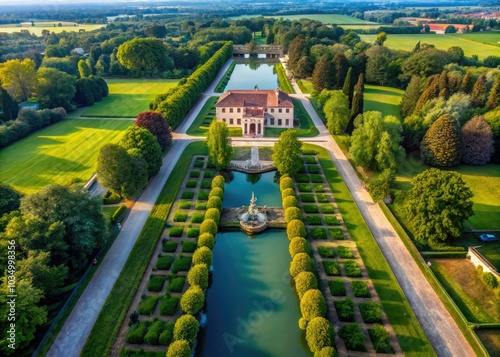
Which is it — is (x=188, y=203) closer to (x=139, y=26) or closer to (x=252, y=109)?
(x=252, y=109)

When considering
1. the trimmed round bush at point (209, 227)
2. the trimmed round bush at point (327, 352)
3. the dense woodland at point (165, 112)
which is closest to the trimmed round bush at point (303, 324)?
the trimmed round bush at point (327, 352)

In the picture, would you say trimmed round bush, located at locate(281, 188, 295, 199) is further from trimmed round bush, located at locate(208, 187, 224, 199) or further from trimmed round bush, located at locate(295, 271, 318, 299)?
trimmed round bush, located at locate(295, 271, 318, 299)

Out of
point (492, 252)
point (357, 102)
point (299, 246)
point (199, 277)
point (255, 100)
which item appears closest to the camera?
point (199, 277)

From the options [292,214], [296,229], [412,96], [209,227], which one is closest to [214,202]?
[209,227]

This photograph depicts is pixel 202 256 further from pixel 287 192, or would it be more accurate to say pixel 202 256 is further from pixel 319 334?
pixel 287 192

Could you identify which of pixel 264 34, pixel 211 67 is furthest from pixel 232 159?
pixel 264 34

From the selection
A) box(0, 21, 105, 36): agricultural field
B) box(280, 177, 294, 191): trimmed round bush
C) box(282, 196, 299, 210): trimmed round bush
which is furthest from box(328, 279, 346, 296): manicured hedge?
box(0, 21, 105, 36): agricultural field
